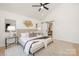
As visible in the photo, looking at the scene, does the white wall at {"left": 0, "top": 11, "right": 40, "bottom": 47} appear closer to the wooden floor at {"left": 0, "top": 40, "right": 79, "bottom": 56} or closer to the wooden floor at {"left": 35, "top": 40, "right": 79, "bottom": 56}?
the wooden floor at {"left": 0, "top": 40, "right": 79, "bottom": 56}

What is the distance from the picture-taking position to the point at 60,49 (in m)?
1.79

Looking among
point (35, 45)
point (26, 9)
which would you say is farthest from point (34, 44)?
point (26, 9)

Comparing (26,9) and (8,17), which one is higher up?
(26,9)

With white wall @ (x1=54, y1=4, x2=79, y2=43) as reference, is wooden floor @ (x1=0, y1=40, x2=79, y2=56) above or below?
below

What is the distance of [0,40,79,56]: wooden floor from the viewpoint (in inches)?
68.8

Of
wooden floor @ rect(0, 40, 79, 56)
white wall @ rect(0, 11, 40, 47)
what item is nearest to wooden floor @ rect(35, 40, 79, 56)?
wooden floor @ rect(0, 40, 79, 56)

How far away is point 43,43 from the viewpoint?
1.81m

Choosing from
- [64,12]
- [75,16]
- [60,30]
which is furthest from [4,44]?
[75,16]

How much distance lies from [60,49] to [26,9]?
3.29 ft

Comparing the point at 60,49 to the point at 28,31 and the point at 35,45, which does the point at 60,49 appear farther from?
the point at 28,31

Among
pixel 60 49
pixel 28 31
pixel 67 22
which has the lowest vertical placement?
pixel 60 49

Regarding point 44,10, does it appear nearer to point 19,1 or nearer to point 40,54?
point 19,1

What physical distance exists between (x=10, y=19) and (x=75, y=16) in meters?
1.21

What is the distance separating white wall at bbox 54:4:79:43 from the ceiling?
206 millimetres
